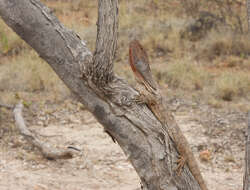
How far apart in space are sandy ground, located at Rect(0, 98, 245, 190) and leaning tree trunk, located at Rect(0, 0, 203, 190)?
5.76ft

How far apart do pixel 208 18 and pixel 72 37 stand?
29.6 ft

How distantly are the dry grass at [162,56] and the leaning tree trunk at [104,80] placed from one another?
142 inches

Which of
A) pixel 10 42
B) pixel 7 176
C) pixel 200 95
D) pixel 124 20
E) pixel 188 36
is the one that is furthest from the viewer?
pixel 124 20

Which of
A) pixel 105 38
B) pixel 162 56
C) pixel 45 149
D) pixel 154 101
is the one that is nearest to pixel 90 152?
pixel 45 149

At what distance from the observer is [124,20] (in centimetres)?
1162

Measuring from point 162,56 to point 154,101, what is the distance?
7010 mm

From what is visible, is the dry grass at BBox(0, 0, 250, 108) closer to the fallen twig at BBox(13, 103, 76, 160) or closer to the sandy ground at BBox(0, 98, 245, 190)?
the sandy ground at BBox(0, 98, 245, 190)

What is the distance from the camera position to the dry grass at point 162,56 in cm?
704

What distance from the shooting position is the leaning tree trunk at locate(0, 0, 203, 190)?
7.04ft

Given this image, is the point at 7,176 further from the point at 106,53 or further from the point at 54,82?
the point at 54,82

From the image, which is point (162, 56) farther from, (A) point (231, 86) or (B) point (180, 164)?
(B) point (180, 164)

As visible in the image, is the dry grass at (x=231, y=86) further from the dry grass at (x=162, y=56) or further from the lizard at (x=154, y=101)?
the lizard at (x=154, y=101)

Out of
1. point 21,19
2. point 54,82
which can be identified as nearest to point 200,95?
point 54,82

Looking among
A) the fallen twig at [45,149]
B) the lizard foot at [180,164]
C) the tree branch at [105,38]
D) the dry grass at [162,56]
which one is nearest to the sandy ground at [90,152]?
the fallen twig at [45,149]
